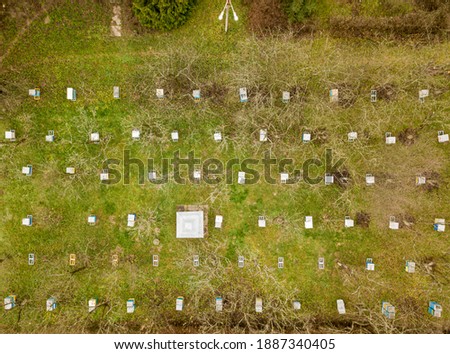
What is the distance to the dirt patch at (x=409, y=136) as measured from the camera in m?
9.82

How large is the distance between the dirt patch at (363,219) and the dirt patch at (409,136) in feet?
10.1

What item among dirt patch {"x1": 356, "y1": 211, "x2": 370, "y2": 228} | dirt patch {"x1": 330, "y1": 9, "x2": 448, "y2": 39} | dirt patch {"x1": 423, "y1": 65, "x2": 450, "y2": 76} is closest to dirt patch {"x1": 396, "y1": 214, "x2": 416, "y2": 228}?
dirt patch {"x1": 356, "y1": 211, "x2": 370, "y2": 228}

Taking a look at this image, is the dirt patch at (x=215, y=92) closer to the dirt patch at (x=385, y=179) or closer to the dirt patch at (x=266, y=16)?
the dirt patch at (x=266, y=16)

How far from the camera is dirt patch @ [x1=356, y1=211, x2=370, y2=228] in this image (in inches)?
389

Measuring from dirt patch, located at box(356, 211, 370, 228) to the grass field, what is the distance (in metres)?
0.16

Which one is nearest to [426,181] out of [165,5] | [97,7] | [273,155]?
[273,155]

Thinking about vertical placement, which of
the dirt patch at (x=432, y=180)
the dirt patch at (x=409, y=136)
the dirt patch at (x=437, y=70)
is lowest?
the dirt patch at (x=432, y=180)

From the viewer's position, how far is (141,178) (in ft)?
33.2

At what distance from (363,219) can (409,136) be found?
11.8 ft

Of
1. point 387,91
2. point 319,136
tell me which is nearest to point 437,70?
point 387,91

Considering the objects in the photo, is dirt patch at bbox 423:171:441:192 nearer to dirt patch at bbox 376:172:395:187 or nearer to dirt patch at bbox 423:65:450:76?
dirt patch at bbox 376:172:395:187

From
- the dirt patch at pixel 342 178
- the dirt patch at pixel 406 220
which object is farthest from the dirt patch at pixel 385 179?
the dirt patch at pixel 406 220
